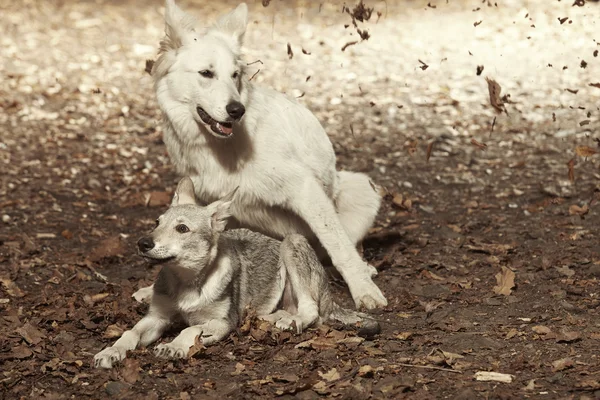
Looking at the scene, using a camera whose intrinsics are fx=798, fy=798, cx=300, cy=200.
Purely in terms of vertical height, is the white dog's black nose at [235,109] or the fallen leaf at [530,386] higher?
the white dog's black nose at [235,109]

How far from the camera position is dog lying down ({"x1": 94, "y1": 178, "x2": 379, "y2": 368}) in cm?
559

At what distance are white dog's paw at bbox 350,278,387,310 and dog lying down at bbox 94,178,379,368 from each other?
15.5 inches

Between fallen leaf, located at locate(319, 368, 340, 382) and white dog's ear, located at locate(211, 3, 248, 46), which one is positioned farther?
white dog's ear, located at locate(211, 3, 248, 46)

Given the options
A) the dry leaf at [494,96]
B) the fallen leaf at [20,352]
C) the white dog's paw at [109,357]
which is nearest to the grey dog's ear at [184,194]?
the white dog's paw at [109,357]

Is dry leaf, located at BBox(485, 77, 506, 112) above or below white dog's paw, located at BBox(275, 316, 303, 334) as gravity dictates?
above

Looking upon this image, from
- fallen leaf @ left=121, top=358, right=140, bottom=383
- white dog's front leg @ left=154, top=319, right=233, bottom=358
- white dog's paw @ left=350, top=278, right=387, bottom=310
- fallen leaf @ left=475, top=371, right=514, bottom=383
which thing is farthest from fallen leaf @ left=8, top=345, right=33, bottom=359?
fallen leaf @ left=475, top=371, right=514, bottom=383

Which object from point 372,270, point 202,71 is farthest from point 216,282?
point 372,270

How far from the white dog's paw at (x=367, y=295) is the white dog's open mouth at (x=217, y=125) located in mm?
1722

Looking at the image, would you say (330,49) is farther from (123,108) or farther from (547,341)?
(547,341)

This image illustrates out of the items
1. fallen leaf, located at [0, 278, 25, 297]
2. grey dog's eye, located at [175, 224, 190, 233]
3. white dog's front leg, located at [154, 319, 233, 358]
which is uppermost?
grey dog's eye, located at [175, 224, 190, 233]

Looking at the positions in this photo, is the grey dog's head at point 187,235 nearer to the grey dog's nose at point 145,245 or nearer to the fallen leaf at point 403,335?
the grey dog's nose at point 145,245

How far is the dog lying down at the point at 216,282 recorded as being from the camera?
5593 millimetres

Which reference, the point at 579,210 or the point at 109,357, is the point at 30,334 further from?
the point at 579,210

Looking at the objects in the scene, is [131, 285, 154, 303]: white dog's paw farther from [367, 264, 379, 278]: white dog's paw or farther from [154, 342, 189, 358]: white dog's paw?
[367, 264, 379, 278]: white dog's paw
